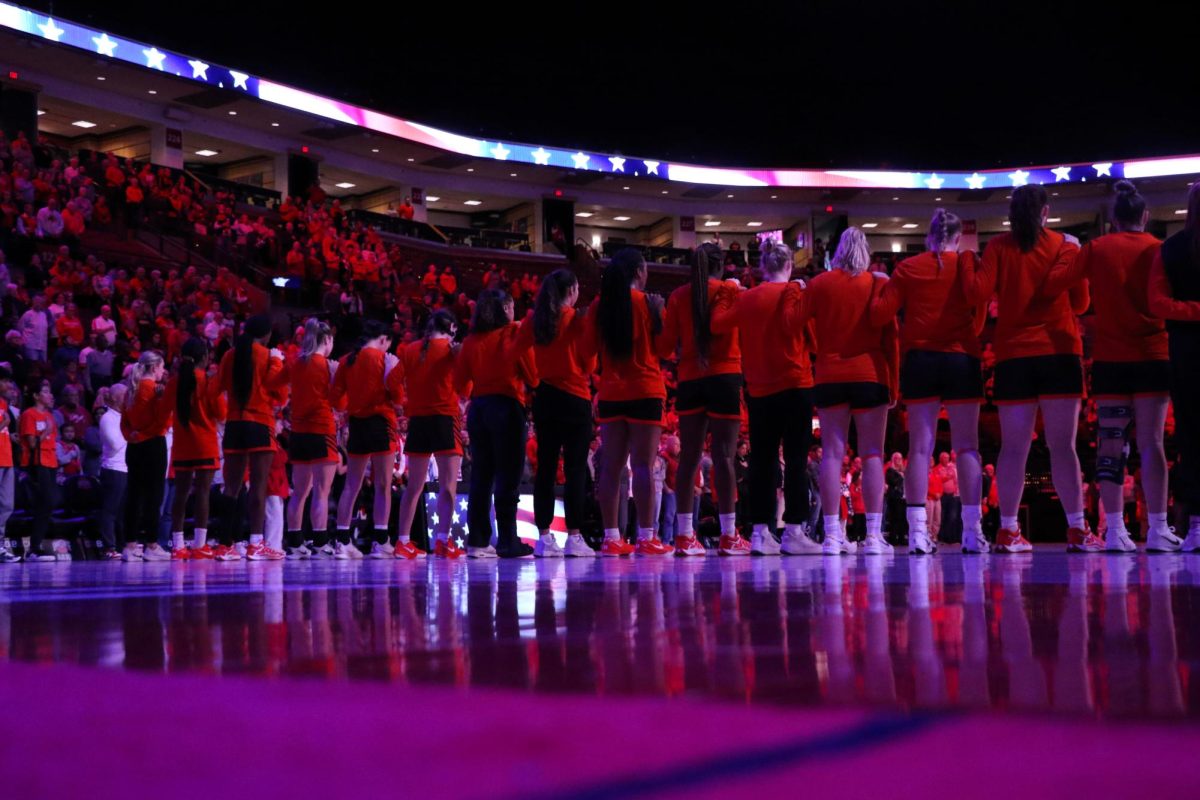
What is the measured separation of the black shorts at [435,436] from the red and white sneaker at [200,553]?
2.36 m

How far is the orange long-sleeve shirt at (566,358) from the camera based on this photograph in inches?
320

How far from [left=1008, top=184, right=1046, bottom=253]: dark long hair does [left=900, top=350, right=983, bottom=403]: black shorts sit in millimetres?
703

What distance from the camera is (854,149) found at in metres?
40.0

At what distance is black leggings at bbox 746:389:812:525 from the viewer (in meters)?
7.36

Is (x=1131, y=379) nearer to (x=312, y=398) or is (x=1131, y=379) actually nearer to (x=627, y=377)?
(x=627, y=377)

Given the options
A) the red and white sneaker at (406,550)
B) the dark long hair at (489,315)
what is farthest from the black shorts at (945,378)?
the red and white sneaker at (406,550)

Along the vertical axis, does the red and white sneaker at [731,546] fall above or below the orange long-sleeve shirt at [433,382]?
below

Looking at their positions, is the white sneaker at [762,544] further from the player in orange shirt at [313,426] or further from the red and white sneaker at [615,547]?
the player in orange shirt at [313,426]

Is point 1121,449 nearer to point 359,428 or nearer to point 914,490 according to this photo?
point 914,490

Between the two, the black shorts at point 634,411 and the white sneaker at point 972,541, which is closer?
the white sneaker at point 972,541

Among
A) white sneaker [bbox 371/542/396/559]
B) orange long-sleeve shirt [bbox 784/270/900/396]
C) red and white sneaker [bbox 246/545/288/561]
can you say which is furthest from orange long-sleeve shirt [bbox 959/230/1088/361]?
red and white sneaker [bbox 246/545/288/561]

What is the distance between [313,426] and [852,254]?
5.00m

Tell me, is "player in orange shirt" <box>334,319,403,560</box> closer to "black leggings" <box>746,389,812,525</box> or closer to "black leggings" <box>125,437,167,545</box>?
"black leggings" <box>125,437,167,545</box>

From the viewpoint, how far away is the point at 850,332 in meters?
7.11
